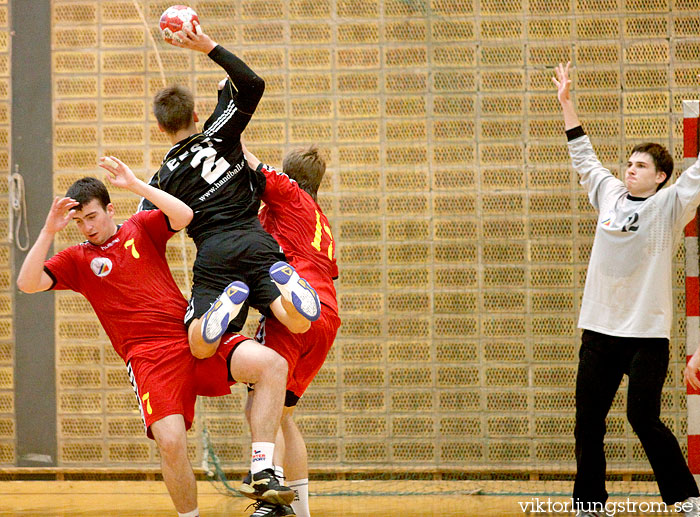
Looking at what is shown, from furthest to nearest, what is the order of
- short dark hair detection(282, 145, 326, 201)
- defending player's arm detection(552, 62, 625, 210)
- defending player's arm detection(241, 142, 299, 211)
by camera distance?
defending player's arm detection(552, 62, 625, 210)
short dark hair detection(282, 145, 326, 201)
defending player's arm detection(241, 142, 299, 211)

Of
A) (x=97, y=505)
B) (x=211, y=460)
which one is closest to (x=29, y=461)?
(x=97, y=505)

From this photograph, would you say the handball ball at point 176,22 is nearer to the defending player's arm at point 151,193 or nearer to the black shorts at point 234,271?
the defending player's arm at point 151,193

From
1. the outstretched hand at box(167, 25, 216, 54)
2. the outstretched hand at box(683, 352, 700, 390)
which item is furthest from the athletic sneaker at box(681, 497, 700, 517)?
the outstretched hand at box(167, 25, 216, 54)

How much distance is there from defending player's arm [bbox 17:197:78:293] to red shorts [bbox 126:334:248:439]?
1.89ft

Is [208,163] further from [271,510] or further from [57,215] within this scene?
[271,510]

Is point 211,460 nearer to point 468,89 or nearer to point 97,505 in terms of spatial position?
point 97,505

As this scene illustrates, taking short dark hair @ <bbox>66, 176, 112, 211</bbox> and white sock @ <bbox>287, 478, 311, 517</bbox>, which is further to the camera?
white sock @ <bbox>287, 478, 311, 517</bbox>

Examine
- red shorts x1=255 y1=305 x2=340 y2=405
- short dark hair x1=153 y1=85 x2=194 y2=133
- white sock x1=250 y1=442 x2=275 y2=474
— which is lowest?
white sock x1=250 y1=442 x2=275 y2=474

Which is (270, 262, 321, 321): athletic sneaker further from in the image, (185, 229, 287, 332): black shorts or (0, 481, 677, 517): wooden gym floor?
(0, 481, 677, 517): wooden gym floor

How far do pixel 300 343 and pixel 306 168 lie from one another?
96 cm

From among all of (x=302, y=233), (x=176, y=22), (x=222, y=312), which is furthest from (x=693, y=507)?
(x=176, y=22)

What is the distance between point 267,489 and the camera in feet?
11.8

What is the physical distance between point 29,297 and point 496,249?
3150 mm

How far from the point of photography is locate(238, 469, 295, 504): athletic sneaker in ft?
11.7
